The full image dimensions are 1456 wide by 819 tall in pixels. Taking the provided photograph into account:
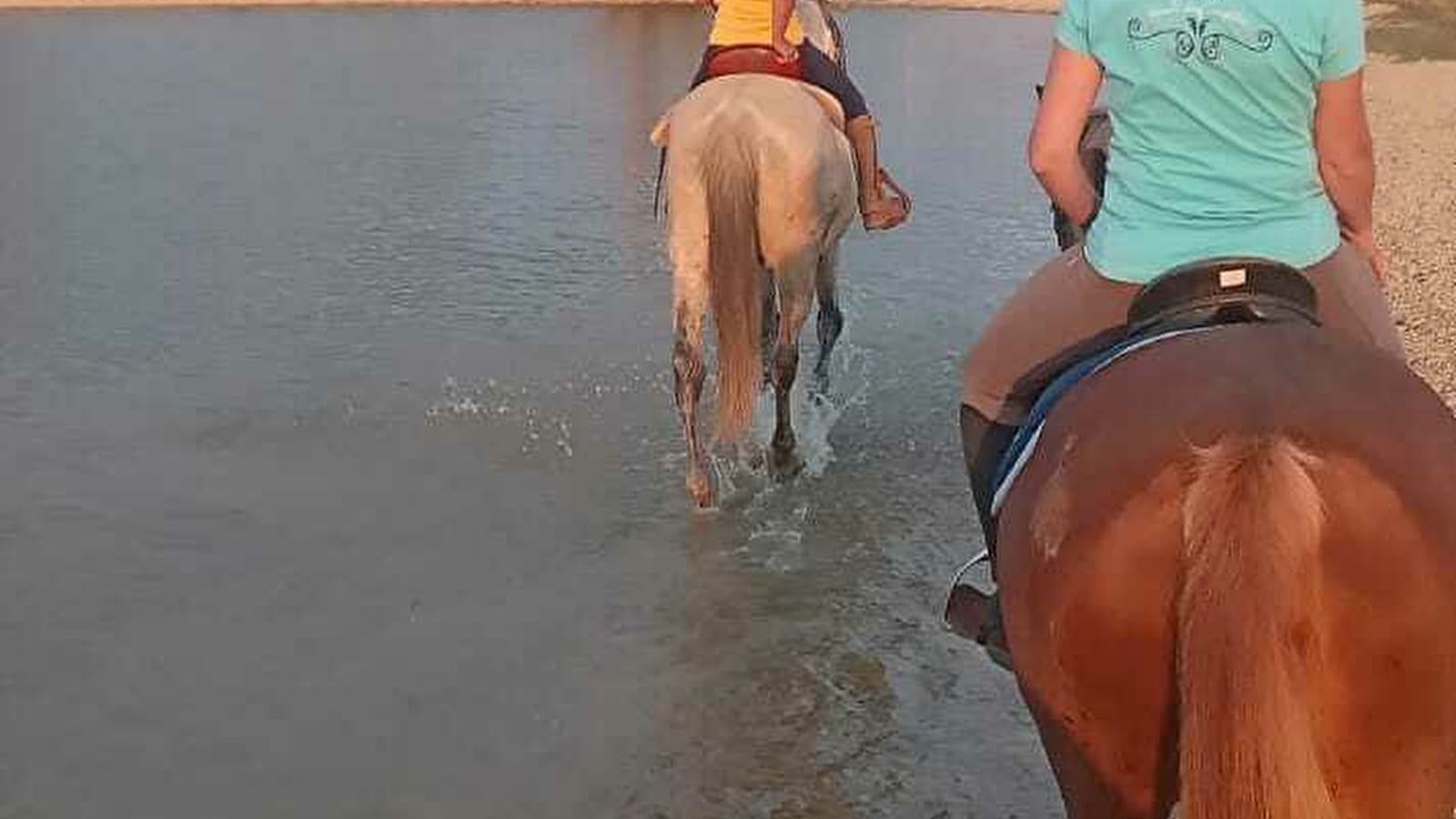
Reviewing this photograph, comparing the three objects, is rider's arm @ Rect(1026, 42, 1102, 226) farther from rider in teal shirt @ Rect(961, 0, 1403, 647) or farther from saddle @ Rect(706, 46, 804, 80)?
saddle @ Rect(706, 46, 804, 80)

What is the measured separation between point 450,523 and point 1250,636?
Result: 4.85 meters

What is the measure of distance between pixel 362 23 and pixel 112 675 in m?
23.9

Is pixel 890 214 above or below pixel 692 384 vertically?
above

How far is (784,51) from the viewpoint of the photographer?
7.45m

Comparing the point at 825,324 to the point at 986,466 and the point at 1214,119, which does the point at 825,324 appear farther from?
the point at 1214,119

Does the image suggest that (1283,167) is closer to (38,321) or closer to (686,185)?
(686,185)

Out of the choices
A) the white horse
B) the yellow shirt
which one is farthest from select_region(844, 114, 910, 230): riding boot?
the yellow shirt

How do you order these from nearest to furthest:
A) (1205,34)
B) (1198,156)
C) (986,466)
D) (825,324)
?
1. (1205,34)
2. (1198,156)
3. (986,466)
4. (825,324)

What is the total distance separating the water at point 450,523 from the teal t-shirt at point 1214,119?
212 centimetres

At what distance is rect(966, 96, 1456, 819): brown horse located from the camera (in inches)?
96.7

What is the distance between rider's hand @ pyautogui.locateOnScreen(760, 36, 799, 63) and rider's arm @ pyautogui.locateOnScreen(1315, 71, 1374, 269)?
398 cm

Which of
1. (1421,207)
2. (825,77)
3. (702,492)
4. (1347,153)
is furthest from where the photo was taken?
(1421,207)

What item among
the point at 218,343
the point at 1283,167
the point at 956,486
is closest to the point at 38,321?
the point at 218,343

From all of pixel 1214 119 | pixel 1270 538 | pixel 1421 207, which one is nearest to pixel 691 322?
pixel 1214 119
